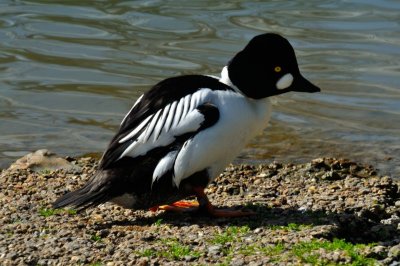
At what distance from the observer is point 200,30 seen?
1495 cm

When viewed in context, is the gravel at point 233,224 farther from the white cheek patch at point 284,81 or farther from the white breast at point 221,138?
the white cheek patch at point 284,81

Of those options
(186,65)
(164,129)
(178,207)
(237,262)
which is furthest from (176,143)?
(186,65)

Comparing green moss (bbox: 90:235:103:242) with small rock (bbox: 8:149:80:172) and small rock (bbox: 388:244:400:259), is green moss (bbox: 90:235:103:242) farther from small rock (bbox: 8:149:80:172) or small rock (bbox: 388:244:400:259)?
small rock (bbox: 8:149:80:172)

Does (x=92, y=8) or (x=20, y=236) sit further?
(x=92, y=8)

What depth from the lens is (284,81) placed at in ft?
24.9

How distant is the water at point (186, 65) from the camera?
10.6 m

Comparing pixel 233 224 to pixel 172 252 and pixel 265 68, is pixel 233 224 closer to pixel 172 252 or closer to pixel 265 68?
pixel 172 252

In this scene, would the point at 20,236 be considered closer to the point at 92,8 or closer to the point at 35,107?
the point at 35,107

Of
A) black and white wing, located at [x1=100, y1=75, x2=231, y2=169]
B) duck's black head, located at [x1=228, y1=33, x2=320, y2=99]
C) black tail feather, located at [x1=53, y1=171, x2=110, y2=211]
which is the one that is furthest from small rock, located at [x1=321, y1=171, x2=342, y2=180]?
black tail feather, located at [x1=53, y1=171, x2=110, y2=211]

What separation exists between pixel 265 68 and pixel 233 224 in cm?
127

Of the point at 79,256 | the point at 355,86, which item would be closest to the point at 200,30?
the point at 355,86

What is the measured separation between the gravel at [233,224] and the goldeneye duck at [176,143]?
200mm

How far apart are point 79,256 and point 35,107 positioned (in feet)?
19.0

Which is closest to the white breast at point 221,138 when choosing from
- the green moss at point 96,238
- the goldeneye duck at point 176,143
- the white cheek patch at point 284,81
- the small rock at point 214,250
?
the goldeneye duck at point 176,143
